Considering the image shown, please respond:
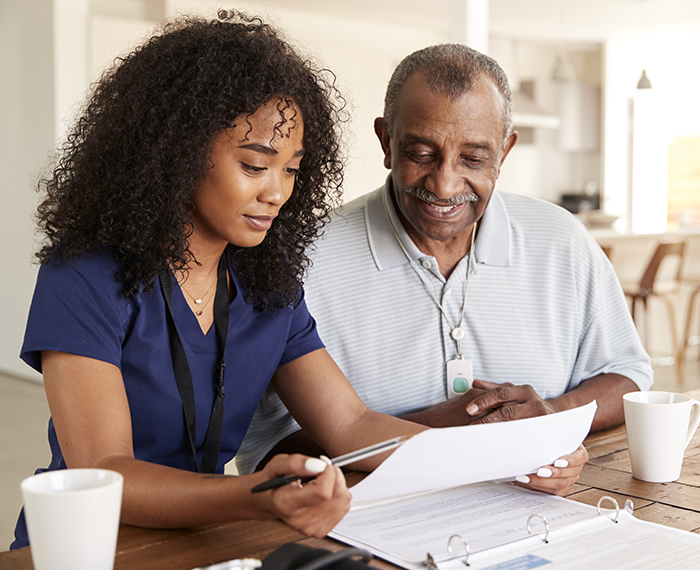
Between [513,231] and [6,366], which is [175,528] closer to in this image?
[513,231]

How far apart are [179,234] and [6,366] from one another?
5.63 metres

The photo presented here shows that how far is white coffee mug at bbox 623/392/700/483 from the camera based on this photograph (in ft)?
3.69

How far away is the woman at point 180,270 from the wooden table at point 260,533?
0.12ft

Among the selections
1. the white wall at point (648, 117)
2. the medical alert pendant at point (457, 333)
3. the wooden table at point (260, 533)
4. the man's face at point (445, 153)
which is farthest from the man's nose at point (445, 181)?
the white wall at point (648, 117)

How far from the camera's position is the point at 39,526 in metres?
0.68

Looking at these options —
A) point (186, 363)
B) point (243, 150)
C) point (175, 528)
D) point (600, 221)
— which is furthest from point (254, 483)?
point (600, 221)

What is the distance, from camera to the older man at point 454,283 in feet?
4.97

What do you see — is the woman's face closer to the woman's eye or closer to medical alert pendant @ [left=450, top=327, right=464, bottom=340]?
the woman's eye

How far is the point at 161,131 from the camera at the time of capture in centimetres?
113

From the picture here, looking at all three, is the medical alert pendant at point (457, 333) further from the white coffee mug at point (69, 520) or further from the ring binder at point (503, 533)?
the white coffee mug at point (69, 520)

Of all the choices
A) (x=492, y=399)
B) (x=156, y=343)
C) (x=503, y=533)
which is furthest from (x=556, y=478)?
(x=156, y=343)

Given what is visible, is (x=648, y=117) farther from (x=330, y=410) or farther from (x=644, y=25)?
(x=330, y=410)

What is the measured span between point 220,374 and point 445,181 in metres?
0.59

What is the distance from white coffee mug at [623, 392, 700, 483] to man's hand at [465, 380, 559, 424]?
18cm
